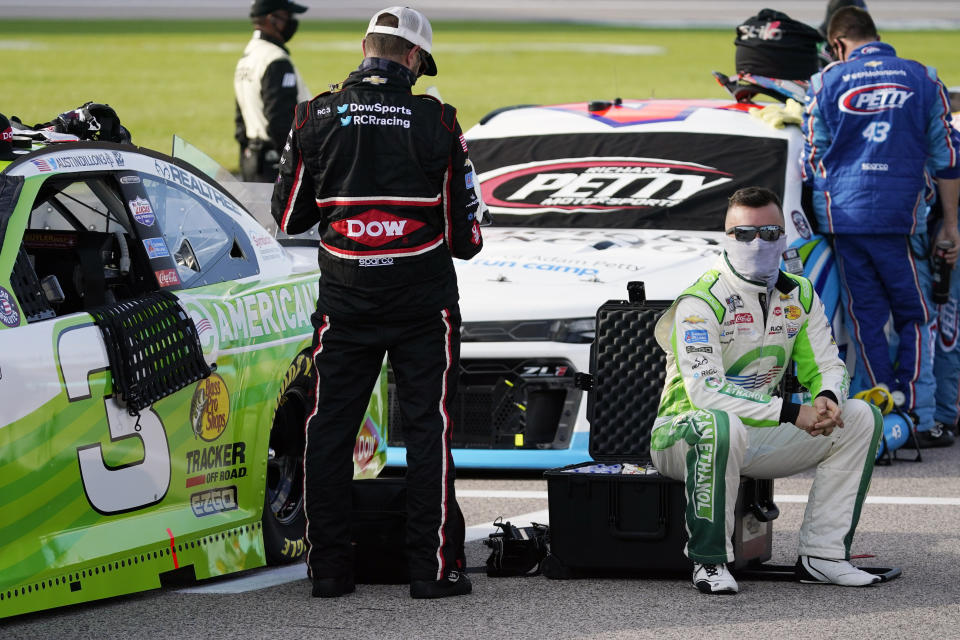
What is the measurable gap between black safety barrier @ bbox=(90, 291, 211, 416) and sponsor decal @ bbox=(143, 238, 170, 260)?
0.15 m

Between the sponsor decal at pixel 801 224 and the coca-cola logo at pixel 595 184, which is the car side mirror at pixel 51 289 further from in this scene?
the sponsor decal at pixel 801 224

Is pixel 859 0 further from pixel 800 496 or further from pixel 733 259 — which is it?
pixel 733 259

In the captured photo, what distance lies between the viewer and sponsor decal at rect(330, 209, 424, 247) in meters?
5.70

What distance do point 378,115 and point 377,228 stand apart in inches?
14.7

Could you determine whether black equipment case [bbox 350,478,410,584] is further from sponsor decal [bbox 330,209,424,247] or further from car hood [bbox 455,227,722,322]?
car hood [bbox 455,227,722,322]

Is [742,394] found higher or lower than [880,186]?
lower

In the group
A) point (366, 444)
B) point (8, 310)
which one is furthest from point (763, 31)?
point (8, 310)

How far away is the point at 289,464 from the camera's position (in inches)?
260

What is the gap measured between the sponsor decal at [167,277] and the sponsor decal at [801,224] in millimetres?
3885

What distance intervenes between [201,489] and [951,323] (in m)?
5.06

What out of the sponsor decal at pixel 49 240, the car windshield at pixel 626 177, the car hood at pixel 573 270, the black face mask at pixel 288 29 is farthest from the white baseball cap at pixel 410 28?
the black face mask at pixel 288 29

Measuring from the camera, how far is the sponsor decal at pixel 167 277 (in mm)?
5941

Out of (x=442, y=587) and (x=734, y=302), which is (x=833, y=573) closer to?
(x=734, y=302)

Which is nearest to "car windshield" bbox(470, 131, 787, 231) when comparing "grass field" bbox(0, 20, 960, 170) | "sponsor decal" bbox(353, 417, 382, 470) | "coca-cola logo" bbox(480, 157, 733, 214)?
"coca-cola logo" bbox(480, 157, 733, 214)
